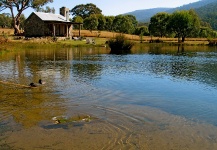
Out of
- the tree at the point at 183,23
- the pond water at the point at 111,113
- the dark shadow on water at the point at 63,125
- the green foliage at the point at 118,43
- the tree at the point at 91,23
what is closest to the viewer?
the pond water at the point at 111,113

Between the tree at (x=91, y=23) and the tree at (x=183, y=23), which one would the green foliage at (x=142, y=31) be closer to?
the tree at (x=183, y=23)

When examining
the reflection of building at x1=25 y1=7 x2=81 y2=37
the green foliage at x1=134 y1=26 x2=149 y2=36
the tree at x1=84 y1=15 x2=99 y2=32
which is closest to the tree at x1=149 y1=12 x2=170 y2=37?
the green foliage at x1=134 y1=26 x2=149 y2=36

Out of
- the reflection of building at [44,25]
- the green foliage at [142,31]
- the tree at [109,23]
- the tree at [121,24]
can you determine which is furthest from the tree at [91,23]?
the reflection of building at [44,25]

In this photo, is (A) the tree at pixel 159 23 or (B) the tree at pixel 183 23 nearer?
(B) the tree at pixel 183 23

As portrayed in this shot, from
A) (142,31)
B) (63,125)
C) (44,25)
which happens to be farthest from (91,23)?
(63,125)

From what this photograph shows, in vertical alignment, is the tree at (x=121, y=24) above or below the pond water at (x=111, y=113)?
above

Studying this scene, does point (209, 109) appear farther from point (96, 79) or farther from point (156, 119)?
point (96, 79)

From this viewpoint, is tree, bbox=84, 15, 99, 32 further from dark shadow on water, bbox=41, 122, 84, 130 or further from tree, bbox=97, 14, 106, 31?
dark shadow on water, bbox=41, 122, 84, 130

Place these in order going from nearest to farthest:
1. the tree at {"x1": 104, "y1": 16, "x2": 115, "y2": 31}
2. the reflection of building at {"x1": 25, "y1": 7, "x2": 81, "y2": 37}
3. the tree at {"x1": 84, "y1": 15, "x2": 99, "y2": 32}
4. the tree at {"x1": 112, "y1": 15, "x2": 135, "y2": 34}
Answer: the reflection of building at {"x1": 25, "y1": 7, "x2": 81, "y2": 37}, the tree at {"x1": 84, "y1": 15, "x2": 99, "y2": 32}, the tree at {"x1": 112, "y1": 15, "x2": 135, "y2": 34}, the tree at {"x1": 104, "y1": 16, "x2": 115, "y2": 31}

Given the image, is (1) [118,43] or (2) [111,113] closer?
(2) [111,113]

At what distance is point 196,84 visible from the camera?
17828 millimetres

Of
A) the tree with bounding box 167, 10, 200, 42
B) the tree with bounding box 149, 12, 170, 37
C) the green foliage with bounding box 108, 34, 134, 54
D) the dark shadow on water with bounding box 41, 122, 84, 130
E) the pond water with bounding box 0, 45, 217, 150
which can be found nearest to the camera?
the pond water with bounding box 0, 45, 217, 150

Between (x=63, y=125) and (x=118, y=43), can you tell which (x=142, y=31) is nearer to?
(x=118, y=43)

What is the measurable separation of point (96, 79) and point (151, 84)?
3.92 m
